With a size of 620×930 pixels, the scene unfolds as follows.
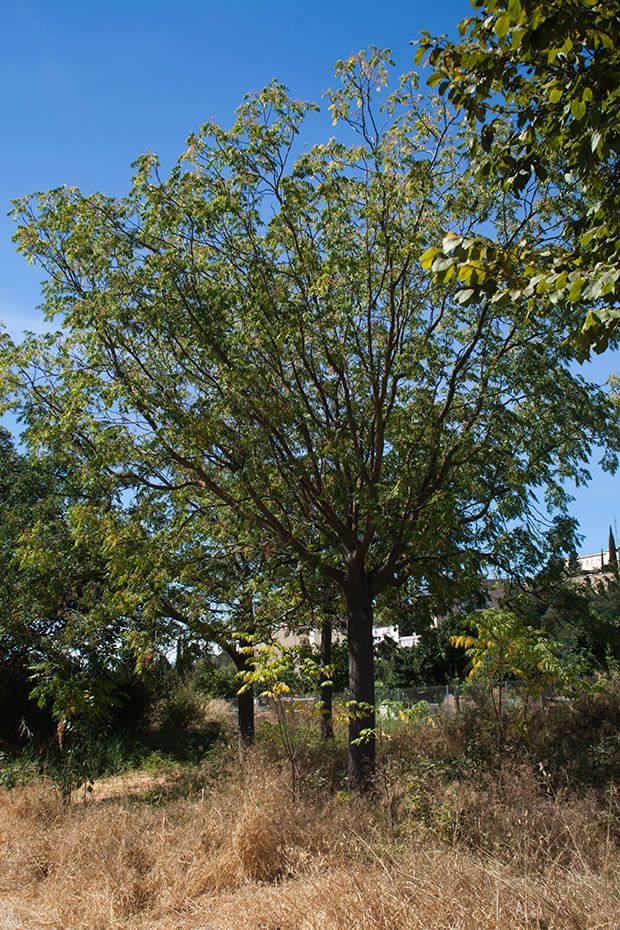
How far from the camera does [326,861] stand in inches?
216

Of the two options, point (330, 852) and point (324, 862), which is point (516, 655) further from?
point (324, 862)

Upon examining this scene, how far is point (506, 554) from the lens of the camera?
30.5 feet

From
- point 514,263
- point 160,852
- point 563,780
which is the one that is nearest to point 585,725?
point 563,780

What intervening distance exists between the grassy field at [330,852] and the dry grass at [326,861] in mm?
16

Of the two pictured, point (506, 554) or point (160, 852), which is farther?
point (506, 554)

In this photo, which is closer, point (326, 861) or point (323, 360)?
point (326, 861)

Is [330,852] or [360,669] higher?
[360,669]

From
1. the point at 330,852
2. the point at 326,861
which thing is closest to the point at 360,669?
the point at 330,852

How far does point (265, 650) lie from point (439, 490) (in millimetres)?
3128

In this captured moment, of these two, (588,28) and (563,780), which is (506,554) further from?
(588,28)

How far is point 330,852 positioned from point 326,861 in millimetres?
190

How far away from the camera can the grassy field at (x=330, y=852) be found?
4.07 m

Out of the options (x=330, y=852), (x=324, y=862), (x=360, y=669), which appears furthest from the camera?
(x=360, y=669)

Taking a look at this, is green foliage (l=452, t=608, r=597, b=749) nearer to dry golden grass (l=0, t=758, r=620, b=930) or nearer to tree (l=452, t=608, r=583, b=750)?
tree (l=452, t=608, r=583, b=750)
